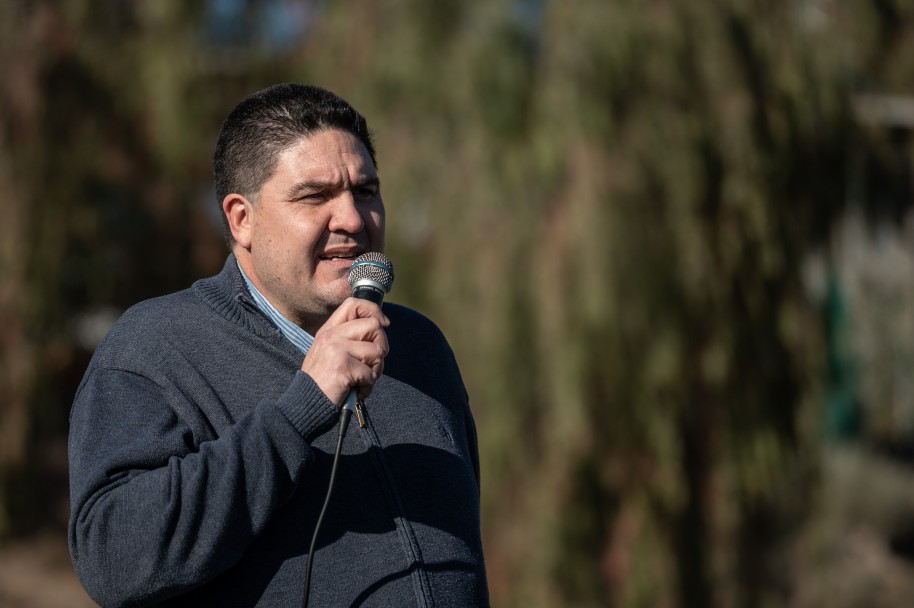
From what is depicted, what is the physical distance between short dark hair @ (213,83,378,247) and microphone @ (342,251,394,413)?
0.87ft

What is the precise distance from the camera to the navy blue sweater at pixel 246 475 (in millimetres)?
1760

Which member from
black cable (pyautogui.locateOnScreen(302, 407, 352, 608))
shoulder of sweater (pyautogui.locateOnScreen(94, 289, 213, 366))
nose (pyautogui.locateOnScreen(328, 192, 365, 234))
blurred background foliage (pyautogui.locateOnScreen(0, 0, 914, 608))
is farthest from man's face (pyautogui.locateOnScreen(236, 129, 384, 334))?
blurred background foliage (pyautogui.locateOnScreen(0, 0, 914, 608))

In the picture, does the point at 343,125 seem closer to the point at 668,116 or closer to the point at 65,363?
the point at 668,116

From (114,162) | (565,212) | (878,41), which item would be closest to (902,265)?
(878,41)

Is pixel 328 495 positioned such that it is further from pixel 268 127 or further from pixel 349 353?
pixel 268 127

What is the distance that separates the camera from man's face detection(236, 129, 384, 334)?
2084mm

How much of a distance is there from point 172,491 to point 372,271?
0.55 meters

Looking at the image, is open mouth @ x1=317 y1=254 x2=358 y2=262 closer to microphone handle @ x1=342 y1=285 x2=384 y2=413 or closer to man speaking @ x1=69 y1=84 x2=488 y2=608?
man speaking @ x1=69 y1=84 x2=488 y2=608

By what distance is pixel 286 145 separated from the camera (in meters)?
2.11

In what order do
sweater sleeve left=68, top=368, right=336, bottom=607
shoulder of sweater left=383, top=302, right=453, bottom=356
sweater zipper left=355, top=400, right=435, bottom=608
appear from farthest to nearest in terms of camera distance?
1. shoulder of sweater left=383, top=302, right=453, bottom=356
2. sweater zipper left=355, top=400, right=435, bottom=608
3. sweater sleeve left=68, top=368, right=336, bottom=607

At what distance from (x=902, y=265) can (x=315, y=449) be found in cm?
835

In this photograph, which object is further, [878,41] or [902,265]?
[902,265]

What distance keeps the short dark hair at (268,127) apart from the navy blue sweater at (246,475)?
20 centimetres

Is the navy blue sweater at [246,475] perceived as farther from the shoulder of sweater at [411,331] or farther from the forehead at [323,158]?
the forehead at [323,158]
